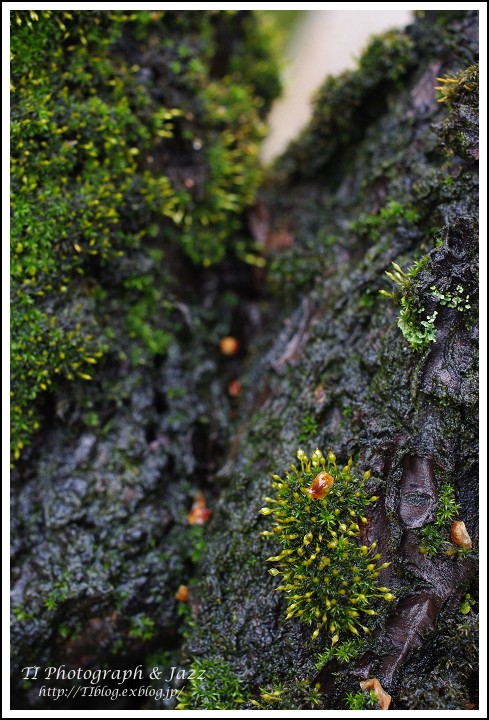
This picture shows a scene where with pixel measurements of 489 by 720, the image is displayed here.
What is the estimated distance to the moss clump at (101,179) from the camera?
304 cm

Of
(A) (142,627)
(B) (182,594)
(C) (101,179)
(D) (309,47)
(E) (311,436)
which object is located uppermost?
(D) (309,47)

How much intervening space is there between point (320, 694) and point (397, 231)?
2297mm

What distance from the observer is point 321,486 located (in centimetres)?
243

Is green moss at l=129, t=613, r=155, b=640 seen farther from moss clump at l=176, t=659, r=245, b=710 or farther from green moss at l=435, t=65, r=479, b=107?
green moss at l=435, t=65, r=479, b=107

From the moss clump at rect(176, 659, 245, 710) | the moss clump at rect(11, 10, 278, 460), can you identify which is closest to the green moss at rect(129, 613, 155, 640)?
the moss clump at rect(176, 659, 245, 710)

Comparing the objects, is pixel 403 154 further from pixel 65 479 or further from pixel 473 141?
pixel 65 479

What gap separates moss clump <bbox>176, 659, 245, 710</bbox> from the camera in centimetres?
260

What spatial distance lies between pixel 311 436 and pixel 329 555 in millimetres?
648

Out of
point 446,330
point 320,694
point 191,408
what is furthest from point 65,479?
point 446,330

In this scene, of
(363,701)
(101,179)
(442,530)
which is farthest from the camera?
(101,179)

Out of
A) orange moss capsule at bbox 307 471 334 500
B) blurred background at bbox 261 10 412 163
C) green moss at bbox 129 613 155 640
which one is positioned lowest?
green moss at bbox 129 613 155 640

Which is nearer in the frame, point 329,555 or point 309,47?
point 329,555

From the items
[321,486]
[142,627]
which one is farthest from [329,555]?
[142,627]

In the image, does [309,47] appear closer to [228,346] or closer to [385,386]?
[228,346]
